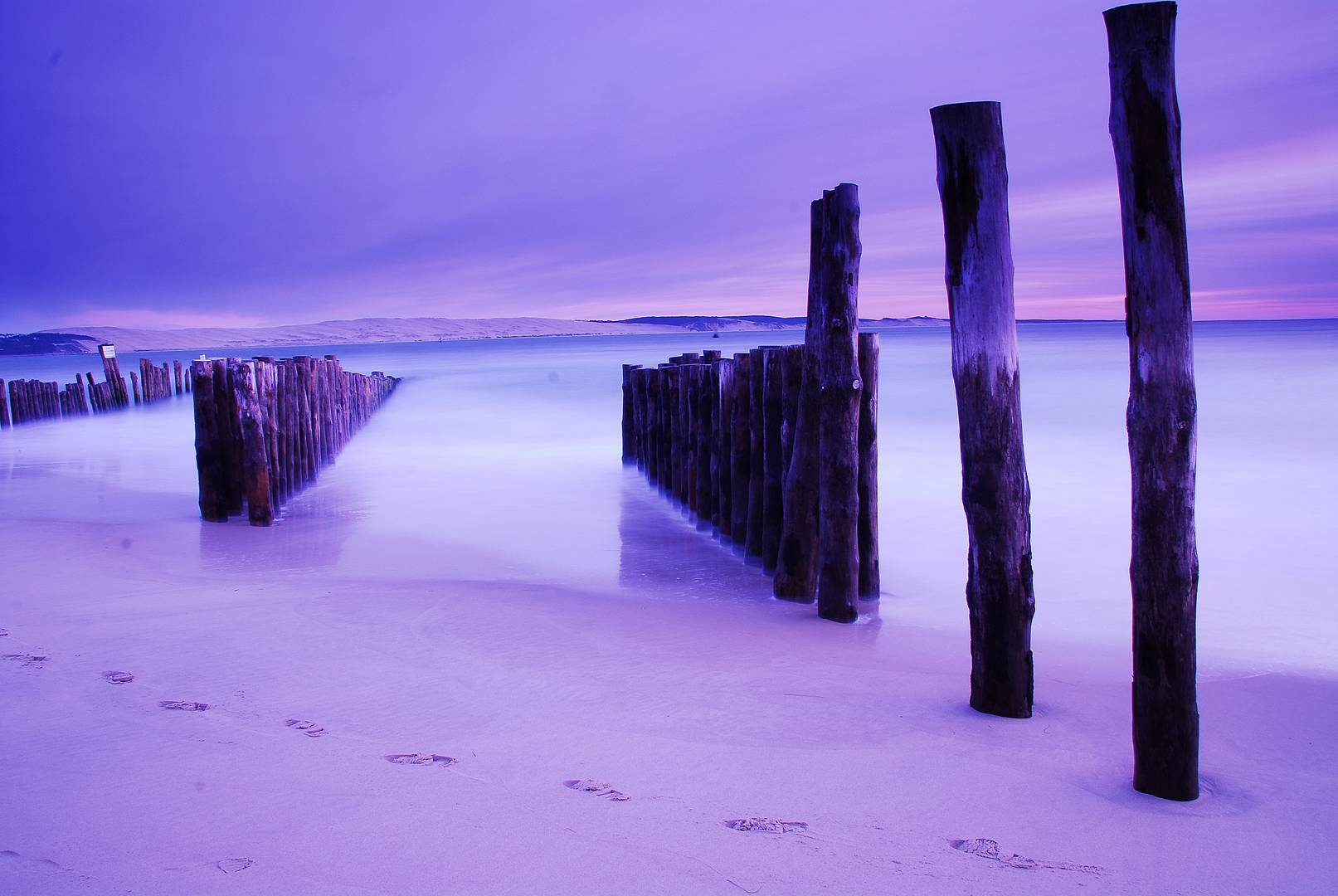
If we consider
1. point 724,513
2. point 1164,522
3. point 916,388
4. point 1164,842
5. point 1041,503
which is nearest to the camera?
point 1164,842

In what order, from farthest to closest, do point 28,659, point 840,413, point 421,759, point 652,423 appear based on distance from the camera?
point 652,423
point 840,413
point 28,659
point 421,759

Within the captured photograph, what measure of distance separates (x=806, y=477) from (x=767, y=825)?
2.90 m

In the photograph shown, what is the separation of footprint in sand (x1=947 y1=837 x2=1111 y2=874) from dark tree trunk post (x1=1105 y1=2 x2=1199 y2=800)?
20.6 inches

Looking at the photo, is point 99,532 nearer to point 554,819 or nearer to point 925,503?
point 554,819

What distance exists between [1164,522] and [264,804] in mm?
2596

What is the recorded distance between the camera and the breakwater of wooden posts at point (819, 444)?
4.89 metres

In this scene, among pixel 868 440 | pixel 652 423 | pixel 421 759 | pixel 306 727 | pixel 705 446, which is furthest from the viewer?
pixel 652 423

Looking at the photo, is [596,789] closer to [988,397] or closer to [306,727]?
[306,727]

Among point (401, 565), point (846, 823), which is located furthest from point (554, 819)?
point (401, 565)

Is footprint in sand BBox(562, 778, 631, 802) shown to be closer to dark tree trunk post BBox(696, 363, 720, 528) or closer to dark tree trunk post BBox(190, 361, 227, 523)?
dark tree trunk post BBox(696, 363, 720, 528)

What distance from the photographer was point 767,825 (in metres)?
2.56

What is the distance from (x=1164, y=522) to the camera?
2.69m

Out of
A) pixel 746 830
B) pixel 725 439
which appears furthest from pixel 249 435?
pixel 746 830

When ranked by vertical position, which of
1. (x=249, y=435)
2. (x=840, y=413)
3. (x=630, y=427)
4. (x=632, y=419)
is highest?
(x=840, y=413)
